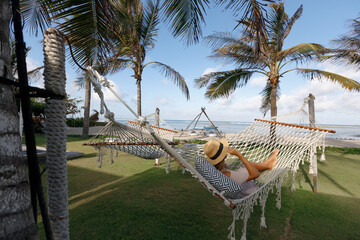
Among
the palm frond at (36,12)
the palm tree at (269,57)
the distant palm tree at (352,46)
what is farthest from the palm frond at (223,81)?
the palm frond at (36,12)

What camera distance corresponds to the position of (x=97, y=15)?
1.41m

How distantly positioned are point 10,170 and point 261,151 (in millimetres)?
2683

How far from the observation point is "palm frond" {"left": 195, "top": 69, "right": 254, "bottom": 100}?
19.5 feet

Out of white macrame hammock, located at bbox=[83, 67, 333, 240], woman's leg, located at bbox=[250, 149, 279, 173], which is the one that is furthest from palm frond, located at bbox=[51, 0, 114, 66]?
woman's leg, located at bbox=[250, 149, 279, 173]

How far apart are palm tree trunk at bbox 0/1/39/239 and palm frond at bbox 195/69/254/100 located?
5808 mm

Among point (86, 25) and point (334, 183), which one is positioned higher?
point (86, 25)

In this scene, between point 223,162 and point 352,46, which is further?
point 352,46

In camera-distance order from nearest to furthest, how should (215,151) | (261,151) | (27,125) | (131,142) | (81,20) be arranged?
(27,125) < (81,20) < (215,151) < (131,142) < (261,151)

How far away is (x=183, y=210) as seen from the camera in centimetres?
194

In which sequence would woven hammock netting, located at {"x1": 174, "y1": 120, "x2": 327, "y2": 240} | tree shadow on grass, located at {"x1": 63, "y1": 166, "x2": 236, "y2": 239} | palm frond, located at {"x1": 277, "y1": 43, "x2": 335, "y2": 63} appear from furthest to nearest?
palm frond, located at {"x1": 277, "y1": 43, "x2": 335, "y2": 63} < woven hammock netting, located at {"x1": 174, "y1": 120, "x2": 327, "y2": 240} < tree shadow on grass, located at {"x1": 63, "y1": 166, "x2": 236, "y2": 239}

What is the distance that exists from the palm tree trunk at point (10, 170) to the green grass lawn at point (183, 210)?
1158mm

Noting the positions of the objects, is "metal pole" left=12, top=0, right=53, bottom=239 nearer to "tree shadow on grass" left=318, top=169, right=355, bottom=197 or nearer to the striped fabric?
the striped fabric

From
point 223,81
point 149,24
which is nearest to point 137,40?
point 149,24

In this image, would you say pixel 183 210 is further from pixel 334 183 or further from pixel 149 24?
pixel 149 24
